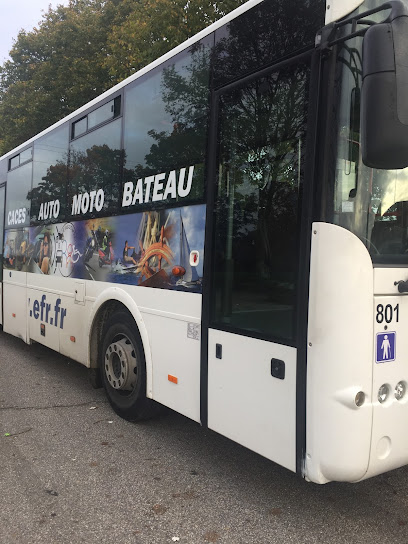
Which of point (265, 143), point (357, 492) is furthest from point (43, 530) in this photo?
point (265, 143)

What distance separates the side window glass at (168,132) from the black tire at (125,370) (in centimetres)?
115

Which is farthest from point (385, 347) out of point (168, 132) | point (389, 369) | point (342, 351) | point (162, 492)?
point (168, 132)

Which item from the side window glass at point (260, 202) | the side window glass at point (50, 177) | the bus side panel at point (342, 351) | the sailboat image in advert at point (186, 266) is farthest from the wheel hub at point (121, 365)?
the bus side panel at point (342, 351)

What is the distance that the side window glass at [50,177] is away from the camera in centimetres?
566

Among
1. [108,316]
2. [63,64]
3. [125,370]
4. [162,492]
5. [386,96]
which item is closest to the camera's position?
[386,96]

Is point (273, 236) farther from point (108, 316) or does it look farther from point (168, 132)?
point (108, 316)

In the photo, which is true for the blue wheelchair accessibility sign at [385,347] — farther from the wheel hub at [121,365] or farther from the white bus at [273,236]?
the wheel hub at [121,365]

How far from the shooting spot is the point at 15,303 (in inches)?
281

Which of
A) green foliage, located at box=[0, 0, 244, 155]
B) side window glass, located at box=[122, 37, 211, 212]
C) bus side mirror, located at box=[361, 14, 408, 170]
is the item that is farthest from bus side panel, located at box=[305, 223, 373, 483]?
green foliage, located at box=[0, 0, 244, 155]

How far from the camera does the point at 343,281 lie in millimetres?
2398

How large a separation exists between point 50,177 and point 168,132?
2797 mm

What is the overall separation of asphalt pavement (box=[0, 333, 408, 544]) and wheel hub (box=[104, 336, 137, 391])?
42cm

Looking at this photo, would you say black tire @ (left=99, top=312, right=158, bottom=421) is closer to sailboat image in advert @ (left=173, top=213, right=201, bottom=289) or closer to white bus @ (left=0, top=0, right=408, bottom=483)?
white bus @ (left=0, top=0, right=408, bottom=483)

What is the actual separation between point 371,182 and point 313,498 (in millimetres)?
2111
